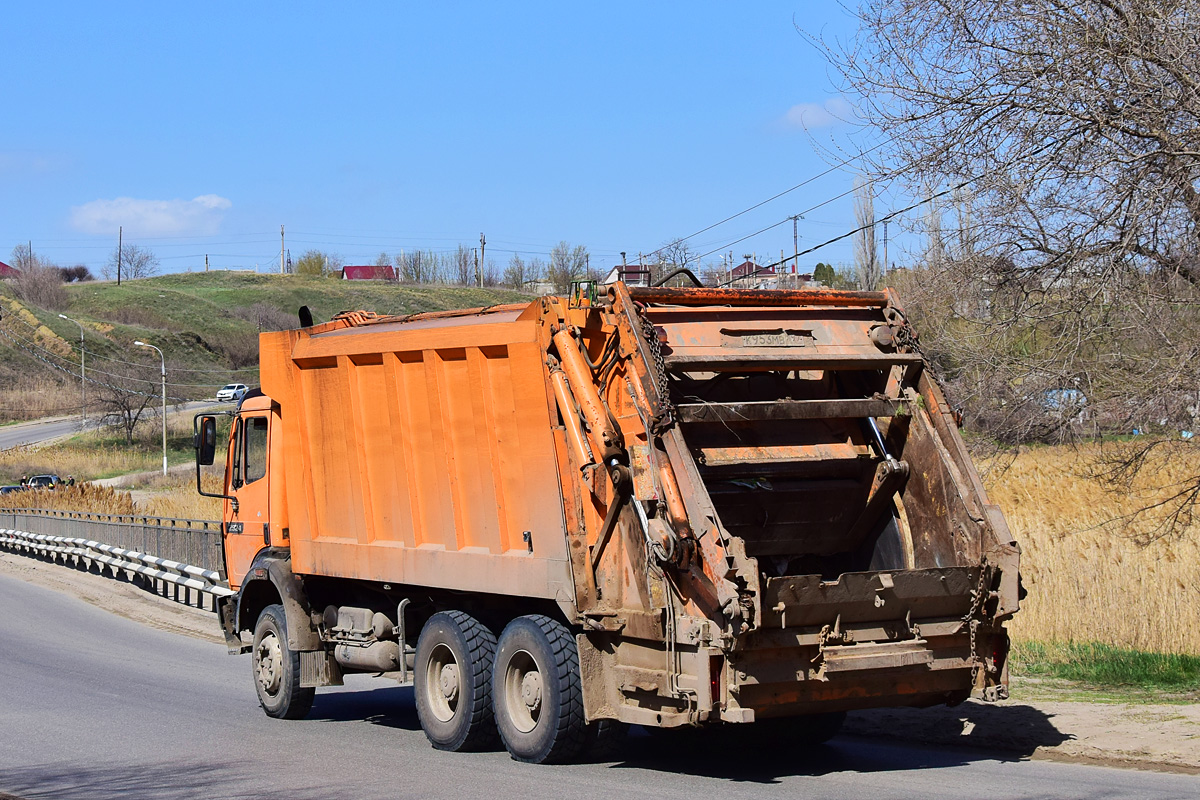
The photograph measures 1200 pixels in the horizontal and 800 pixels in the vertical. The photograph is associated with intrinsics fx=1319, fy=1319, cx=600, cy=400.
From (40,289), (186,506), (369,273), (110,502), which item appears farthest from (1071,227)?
(369,273)

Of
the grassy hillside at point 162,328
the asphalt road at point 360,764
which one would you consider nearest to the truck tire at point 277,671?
the asphalt road at point 360,764

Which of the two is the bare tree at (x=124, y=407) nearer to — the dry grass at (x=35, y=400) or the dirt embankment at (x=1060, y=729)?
the dry grass at (x=35, y=400)

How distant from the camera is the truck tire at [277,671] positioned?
10.8 metres

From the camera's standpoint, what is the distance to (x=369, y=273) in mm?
134250

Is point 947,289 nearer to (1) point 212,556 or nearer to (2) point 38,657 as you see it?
(2) point 38,657

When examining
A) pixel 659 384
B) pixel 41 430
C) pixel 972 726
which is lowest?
pixel 972 726

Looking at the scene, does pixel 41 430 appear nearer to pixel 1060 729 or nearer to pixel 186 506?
pixel 186 506

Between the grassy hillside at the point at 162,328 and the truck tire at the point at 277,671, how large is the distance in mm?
64506

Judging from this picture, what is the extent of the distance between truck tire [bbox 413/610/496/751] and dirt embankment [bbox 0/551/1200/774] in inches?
107

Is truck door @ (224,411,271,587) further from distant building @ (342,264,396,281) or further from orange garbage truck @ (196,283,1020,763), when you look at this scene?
distant building @ (342,264,396,281)

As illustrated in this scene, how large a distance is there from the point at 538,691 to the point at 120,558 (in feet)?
60.2

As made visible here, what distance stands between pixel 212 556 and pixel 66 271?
471 ft

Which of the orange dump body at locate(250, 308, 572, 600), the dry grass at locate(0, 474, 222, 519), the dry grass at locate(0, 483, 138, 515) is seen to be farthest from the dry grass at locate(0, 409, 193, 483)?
the orange dump body at locate(250, 308, 572, 600)

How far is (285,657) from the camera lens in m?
10.9
